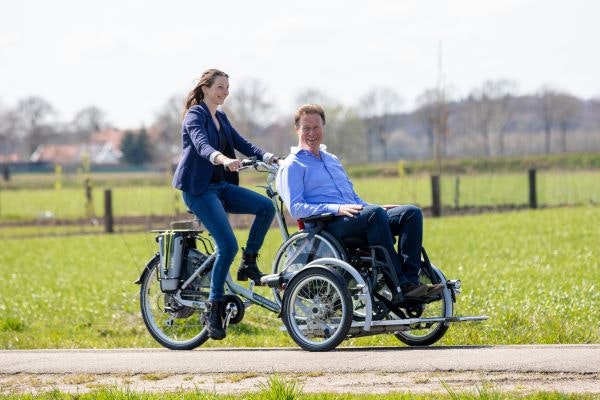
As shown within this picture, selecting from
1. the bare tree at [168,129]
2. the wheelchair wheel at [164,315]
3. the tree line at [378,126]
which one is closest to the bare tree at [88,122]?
the tree line at [378,126]

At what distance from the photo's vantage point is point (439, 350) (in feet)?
25.2

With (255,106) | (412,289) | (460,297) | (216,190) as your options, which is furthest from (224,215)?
(255,106)

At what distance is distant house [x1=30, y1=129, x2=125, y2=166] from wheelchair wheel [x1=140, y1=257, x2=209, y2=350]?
115952 mm

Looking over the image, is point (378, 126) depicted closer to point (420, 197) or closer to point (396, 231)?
point (420, 197)

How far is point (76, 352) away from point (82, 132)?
13459 cm

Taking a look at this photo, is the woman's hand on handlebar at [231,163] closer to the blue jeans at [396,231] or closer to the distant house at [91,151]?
the blue jeans at [396,231]

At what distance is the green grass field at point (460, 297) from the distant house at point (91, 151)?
103 m

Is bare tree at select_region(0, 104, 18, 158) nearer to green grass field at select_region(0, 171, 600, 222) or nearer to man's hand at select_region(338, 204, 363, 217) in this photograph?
green grass field at select_region(0, 171, 600, 222)

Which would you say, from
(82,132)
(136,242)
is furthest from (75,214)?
(82,132)

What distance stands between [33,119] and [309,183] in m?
128

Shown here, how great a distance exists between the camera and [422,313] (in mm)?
8594

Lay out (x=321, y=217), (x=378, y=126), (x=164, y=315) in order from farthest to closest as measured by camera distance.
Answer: (x=378, y=126) < (x=164, y=315) < (x=321, y=217)

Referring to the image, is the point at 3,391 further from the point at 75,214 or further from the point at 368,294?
the point at 75,214

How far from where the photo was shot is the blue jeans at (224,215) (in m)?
8.77
